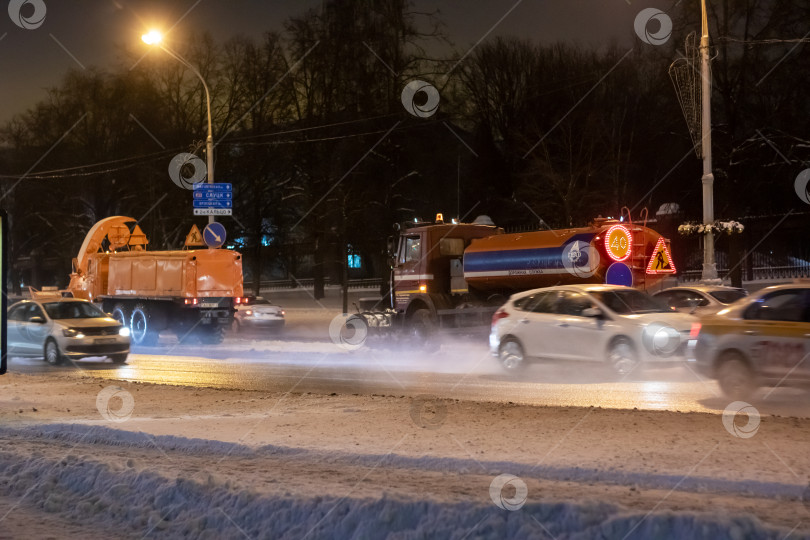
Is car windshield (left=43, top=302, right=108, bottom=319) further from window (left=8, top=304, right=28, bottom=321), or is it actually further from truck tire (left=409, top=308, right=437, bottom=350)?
truck tire (left=409, top=308, right=437, bottom=350)

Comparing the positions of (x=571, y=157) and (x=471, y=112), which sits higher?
(x=471, y=112)

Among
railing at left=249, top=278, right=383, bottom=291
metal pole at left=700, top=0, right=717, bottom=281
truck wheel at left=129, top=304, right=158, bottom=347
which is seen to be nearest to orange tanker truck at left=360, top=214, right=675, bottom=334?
metal pole at left=700, top=0, right=717, bottom=281

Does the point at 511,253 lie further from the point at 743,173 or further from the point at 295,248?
the point at 295,248

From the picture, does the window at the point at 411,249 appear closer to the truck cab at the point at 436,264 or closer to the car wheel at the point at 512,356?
the truck cab at the point at 436,264

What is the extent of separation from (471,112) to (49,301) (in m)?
31.3

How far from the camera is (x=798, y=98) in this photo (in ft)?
111

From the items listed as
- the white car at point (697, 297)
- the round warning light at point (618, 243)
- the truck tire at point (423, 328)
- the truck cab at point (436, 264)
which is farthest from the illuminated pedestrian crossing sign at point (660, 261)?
the truck tire at point (423, 328)

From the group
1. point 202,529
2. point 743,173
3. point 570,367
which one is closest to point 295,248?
point 743,173

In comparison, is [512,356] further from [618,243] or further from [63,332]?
[63,332]

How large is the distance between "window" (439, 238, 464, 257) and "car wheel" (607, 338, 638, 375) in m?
Result: 8.07

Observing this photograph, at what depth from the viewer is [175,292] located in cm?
2698

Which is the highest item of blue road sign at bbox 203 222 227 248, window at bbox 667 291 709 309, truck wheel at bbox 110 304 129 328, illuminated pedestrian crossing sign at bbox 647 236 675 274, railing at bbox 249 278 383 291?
blue road sign at bbox 203 222 227 248

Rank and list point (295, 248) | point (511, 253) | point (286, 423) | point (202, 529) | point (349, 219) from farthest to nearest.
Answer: point (295, 248) → point (349, 219) → point (511, 253) → point (286, 423) → point (202, 529)

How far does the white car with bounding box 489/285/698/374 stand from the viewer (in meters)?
14.4
